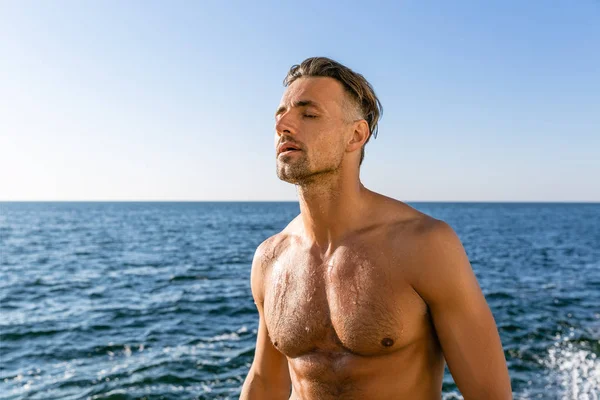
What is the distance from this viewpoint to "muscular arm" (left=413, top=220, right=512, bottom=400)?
2.35m

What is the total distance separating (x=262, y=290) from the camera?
3090 mm

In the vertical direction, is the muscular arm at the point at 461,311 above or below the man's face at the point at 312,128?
below

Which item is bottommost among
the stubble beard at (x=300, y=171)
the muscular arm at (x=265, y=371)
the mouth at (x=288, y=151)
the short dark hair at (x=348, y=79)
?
the muscular arm at (x=265, y=371)

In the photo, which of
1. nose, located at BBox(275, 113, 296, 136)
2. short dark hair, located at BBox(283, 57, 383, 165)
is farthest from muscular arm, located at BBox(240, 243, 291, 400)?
short dark hair, located at BBox(283, 57, 383, 165)

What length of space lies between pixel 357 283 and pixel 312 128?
77 cm

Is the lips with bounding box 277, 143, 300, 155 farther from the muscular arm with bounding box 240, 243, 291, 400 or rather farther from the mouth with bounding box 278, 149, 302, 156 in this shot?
the muscular arm with bounding box 240, 243, 291, 400

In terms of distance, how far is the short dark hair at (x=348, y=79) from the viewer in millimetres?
2760

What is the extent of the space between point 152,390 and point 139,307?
27.4 feet

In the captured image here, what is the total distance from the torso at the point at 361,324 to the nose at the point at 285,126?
62 centimetres

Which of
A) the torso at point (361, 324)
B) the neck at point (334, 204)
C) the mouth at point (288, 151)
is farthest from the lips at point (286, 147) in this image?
the torso at point (361, 324)

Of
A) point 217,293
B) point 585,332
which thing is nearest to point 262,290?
point 585,332

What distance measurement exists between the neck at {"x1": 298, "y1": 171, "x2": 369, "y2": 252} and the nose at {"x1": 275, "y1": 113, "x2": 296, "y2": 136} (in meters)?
0.27

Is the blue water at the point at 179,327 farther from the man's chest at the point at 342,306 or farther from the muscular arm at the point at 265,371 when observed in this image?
the man's chest at the point at 342,306

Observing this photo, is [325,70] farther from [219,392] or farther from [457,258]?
[219,392]
